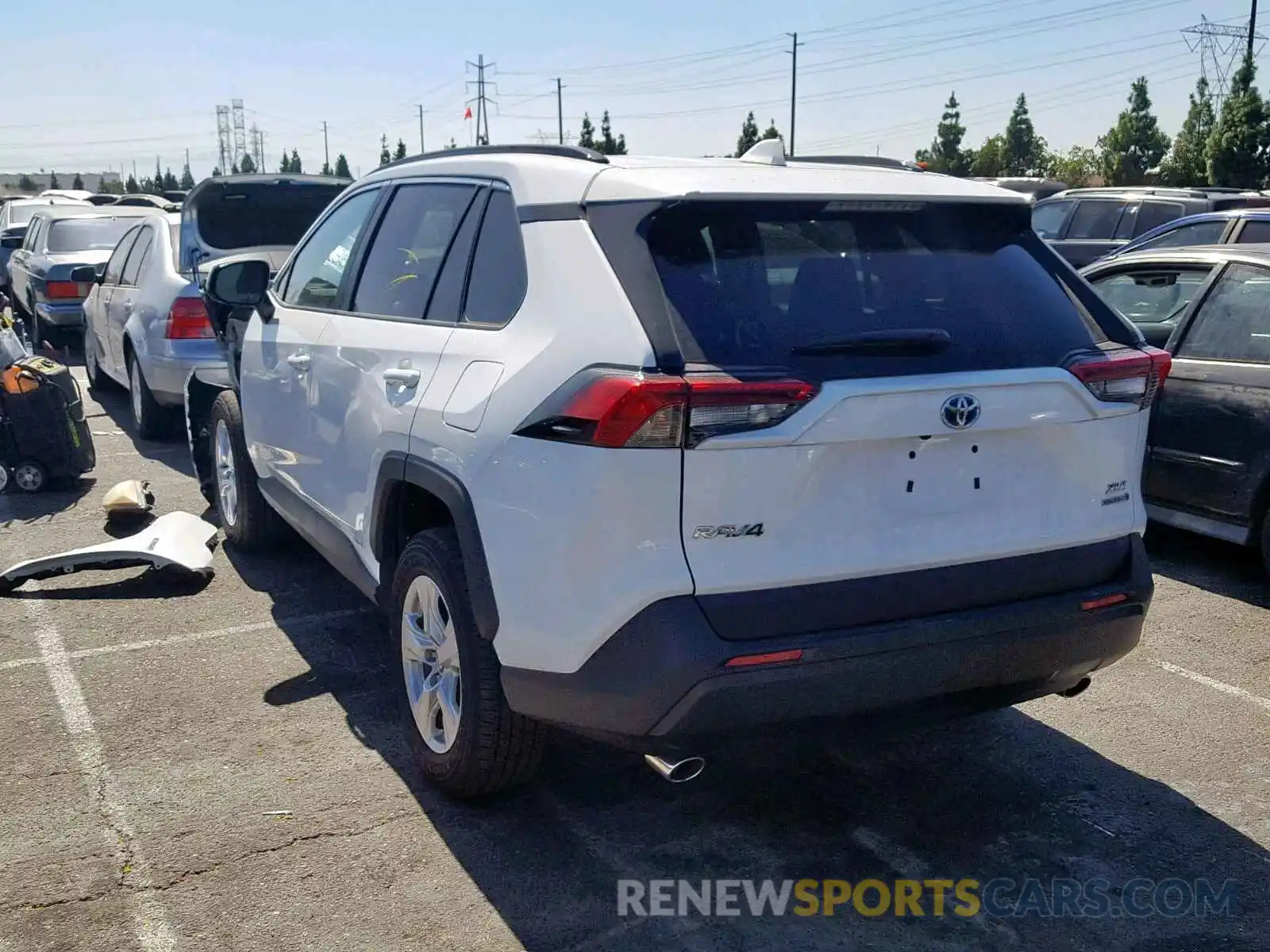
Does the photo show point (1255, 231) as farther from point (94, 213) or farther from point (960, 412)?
point (94, 213)

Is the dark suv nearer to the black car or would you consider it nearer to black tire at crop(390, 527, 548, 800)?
the black car

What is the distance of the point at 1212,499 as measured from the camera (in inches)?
232

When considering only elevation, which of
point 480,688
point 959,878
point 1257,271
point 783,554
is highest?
point 1257,271

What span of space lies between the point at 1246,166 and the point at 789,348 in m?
36.5

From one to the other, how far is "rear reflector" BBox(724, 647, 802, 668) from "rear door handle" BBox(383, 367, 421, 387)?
Result: 139cm

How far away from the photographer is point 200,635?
5211mm

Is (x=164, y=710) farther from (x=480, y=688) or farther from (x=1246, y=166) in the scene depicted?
(x=1246, y=166)

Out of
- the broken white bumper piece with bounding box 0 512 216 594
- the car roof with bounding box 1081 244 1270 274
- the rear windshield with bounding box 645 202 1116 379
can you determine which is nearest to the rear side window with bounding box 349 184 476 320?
the rear windshield with bounding box 645 202 1116 379

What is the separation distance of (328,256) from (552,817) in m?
2.51

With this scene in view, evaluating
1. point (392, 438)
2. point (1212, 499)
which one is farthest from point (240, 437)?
point (1212, 499)

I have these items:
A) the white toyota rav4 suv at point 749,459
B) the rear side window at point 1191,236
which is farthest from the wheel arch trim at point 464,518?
the rear side window at point 1191,236

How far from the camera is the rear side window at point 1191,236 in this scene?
36.8ft

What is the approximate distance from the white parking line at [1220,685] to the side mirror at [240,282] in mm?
4146

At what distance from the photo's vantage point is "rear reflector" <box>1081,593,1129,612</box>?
10.7ft
